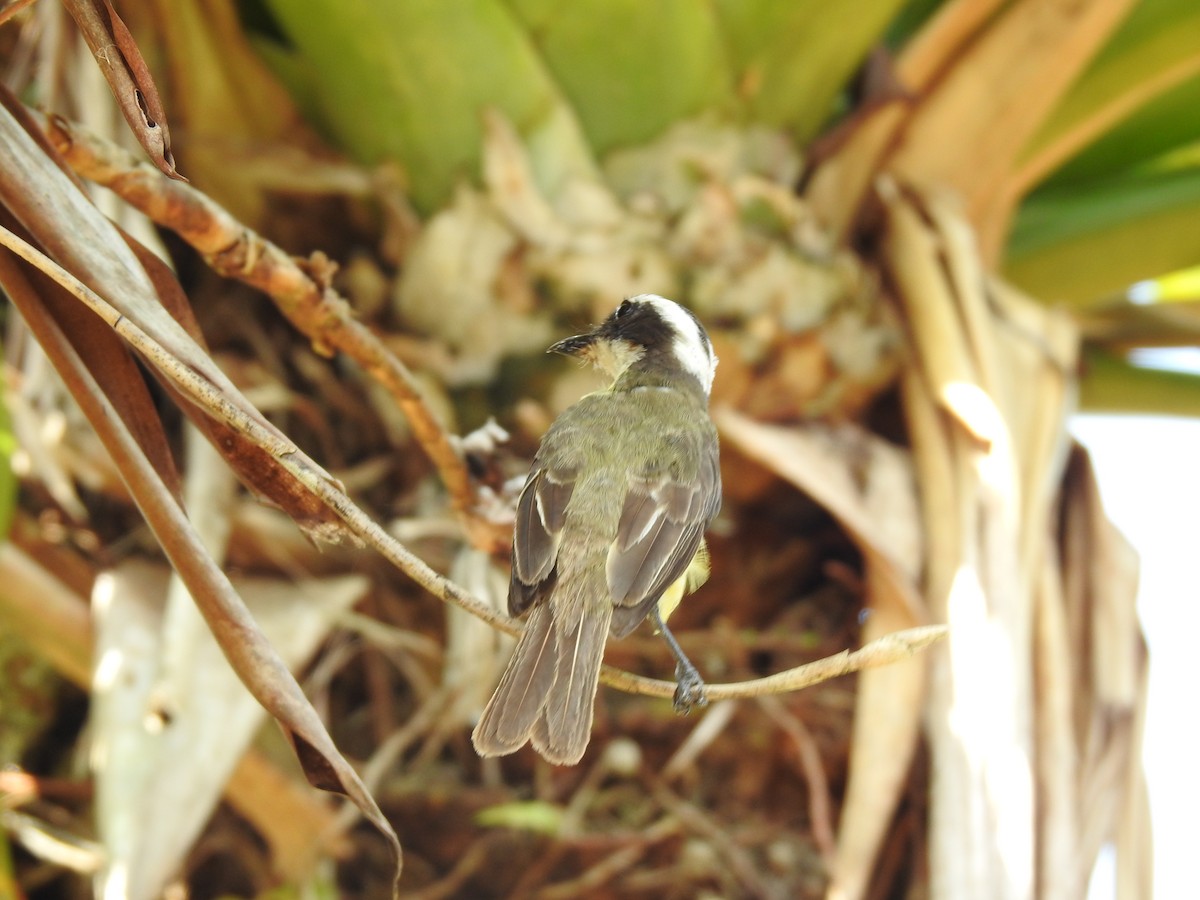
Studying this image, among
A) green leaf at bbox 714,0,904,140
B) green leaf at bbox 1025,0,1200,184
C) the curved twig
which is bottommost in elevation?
the curved twig

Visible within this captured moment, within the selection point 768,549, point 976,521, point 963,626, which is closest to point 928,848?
point 963,626

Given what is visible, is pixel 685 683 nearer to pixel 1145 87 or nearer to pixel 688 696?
pixel 688 696

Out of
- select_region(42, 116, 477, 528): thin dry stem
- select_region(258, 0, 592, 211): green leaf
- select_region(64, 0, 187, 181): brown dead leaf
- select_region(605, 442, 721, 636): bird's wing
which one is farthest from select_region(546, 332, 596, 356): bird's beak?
select_region(64, 0, 187, 181): brown dead leaf

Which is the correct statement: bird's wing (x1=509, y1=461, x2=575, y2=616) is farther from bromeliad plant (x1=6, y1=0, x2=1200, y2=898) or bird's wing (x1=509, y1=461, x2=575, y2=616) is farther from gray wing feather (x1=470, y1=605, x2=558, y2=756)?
bromeliad plant (x1=6, y1=0, x2=1200, y2=898)

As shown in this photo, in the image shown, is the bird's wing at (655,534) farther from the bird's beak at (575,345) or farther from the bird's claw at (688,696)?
the bird's beak at (575,345)

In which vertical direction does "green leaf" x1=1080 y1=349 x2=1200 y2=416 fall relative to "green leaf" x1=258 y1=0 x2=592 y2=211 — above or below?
above

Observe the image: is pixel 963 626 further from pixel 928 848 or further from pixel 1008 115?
pixel 1008 115
